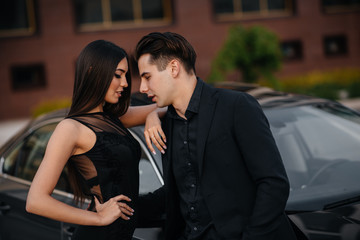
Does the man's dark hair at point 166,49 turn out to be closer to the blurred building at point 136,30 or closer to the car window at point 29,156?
the car window at point 29,156

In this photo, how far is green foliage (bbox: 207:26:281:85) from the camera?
43.0ft

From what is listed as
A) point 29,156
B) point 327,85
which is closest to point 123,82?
point 29,156

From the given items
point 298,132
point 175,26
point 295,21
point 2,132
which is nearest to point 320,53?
point 295,21

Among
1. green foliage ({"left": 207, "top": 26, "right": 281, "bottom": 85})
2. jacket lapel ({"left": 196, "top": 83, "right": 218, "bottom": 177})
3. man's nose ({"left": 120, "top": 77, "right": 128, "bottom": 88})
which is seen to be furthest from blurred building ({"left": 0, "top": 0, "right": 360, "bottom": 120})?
jacket lapel ({"left": 196, "top": 83, "right": 218, "bottom": 177})

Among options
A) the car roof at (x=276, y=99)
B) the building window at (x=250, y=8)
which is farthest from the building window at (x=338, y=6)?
the car roof at (x=276, y=99)

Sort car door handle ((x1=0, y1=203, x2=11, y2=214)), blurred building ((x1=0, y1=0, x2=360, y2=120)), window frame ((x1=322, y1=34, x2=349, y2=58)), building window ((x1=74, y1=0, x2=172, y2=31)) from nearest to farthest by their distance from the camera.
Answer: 1. car door handle ((x1=0, y1=203, x2=11, y2=214))
2. blurred building ((x1=0, y1=0, x2=360, y2=120))
3. building window ((x1=74, y1=0, x2=172, y2=31))
4. window frame ((x1=322, y1=34, x2=349, y2=58))

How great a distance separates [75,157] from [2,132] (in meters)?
13.3

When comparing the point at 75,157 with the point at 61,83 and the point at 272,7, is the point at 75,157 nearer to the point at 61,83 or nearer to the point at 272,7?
the point at 61,83

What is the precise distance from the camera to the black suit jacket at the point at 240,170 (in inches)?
75.4

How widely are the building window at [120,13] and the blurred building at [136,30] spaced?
4cm

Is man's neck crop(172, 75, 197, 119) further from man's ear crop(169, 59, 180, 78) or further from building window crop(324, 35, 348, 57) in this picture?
building window crop(324, 35, 348, 57)

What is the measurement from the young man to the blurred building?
16944mm

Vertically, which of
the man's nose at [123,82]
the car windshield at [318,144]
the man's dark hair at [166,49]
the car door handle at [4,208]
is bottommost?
the car door handle at [4,208]

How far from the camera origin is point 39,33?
1878 centimetres
